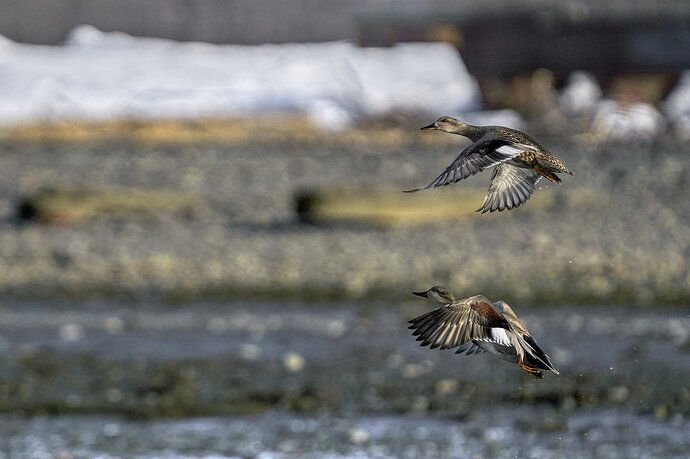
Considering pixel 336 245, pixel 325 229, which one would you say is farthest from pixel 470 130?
pixel 325 229

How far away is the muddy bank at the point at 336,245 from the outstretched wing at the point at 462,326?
769cm

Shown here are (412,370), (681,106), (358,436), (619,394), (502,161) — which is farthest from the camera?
(681,106)

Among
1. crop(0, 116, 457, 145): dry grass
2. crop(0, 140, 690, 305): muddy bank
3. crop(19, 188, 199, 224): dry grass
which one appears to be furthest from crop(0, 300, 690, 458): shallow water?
crop(0, 116, 457, 145): dry grass

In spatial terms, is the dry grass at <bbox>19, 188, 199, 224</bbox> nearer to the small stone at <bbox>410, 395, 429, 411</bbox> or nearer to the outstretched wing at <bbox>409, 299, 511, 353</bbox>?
the small stone at <bbox>410, 395, 429, 411</bbox>

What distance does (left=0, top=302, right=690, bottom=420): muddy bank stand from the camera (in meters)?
9.39

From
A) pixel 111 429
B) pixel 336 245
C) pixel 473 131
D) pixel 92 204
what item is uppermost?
pixel 92 204

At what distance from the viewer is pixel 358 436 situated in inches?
343

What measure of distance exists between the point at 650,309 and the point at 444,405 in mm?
3131

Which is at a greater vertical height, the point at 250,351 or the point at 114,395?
the point at 250,351

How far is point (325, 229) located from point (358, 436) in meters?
5.59

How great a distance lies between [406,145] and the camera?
64.1 ft

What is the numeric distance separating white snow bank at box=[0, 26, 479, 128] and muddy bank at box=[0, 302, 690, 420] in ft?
31.5

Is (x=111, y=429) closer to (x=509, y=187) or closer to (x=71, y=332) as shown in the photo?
(x=71, y=332)

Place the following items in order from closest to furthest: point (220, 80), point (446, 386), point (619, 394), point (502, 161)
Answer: point (502, 161), point (619, 394), point (446, 386), point (220, 80)
